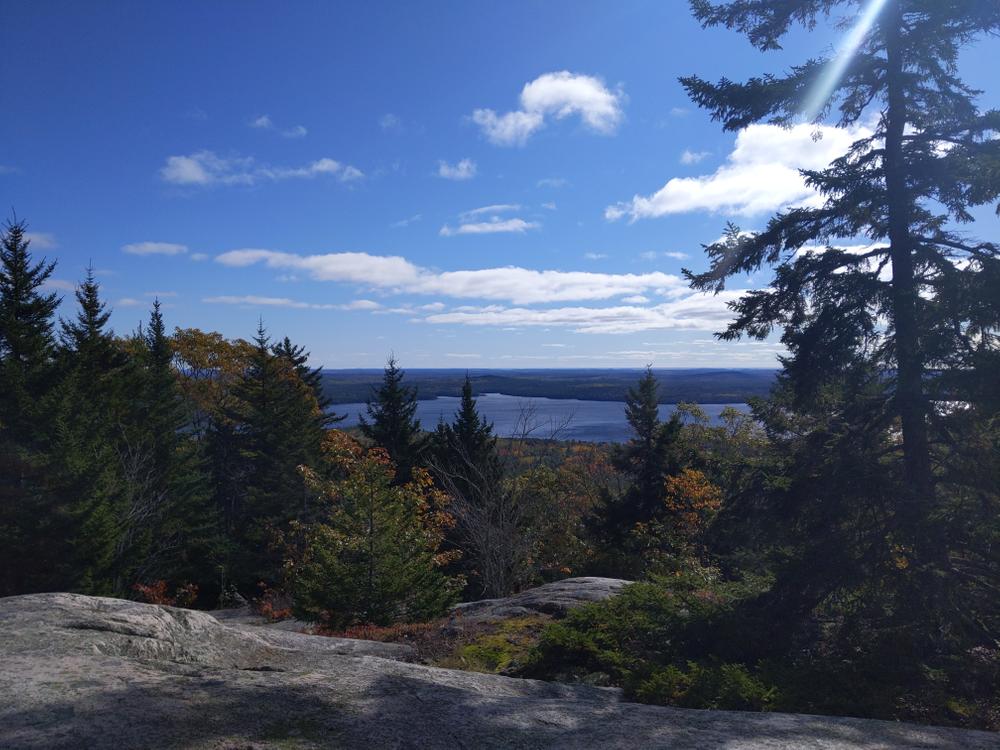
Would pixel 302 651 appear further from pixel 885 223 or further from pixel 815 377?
pixel 885 223

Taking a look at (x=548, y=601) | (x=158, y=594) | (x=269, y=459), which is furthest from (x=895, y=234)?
(x=269, y=459)

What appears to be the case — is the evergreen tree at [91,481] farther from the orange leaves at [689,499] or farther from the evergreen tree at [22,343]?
the orange leaves at [689,499]

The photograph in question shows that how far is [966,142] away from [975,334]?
248 cm

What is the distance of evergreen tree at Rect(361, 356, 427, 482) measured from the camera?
30.2m

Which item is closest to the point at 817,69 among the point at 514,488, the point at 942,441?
the point at 942,441

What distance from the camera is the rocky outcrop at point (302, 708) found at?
3621 mm

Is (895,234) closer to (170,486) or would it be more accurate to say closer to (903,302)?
(903,302)

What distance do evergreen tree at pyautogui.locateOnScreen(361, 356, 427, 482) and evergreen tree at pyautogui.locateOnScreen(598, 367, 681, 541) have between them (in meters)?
9.75

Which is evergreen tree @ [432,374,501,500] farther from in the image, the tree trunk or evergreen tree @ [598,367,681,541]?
the tree trunk

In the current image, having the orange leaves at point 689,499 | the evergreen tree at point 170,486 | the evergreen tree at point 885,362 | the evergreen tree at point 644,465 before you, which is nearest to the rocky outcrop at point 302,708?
the evergreen tree at point 885,362

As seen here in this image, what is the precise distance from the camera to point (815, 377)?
306 inches

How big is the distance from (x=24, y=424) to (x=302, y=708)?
18629 mm

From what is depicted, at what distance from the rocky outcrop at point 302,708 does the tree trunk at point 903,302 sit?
3.09 m

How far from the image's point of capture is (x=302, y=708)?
4.09m
